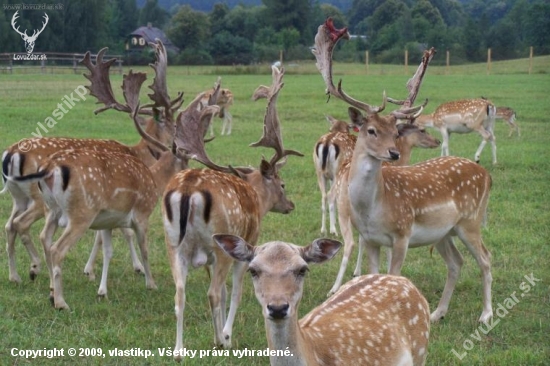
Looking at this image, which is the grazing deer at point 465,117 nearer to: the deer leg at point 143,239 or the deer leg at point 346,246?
A: the deer leg at point 346,246

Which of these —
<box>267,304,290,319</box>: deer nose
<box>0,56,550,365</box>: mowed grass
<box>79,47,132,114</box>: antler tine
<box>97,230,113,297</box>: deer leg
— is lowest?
<box>0,56,550,365</box>: mowed grass

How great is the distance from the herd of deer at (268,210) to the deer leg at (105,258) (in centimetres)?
2

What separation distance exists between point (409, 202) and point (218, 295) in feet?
6.06

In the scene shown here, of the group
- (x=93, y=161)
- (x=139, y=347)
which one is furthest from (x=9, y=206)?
(x=139, y=347)

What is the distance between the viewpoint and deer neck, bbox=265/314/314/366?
13.4ft

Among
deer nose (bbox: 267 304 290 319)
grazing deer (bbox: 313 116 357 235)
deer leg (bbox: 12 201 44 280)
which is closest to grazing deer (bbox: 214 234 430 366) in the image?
deer nose (bbox: 267 304 290 319)

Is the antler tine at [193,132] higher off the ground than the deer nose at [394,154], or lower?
higher

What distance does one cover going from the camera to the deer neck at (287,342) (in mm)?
4094

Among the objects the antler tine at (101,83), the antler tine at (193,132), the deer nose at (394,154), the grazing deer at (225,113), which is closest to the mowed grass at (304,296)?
the antler tine at (193,132)

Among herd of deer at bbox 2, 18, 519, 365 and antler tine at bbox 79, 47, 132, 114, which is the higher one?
antler tine at bbox 79, 47, 132, 114

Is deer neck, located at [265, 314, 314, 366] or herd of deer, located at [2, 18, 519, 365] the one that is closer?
deer neck, located at [265, 314, 314, 366]

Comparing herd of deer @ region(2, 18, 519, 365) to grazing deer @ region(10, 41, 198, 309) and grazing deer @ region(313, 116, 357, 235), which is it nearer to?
grazing deer @ region(10, 41, 198, 309)

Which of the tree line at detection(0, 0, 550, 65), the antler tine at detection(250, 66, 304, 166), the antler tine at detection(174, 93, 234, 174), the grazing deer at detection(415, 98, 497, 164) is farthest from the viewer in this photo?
the tree line at detection(0, 0, 550, 65)

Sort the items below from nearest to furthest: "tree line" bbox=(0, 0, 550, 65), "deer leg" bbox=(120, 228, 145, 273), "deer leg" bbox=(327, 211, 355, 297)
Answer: "deer leg" bbox=(327, 211, 355, 297)
"deer leg" bbox=(120, 228, 145, 273)
"tree line" bbox=(0, 0, 550, 65)
